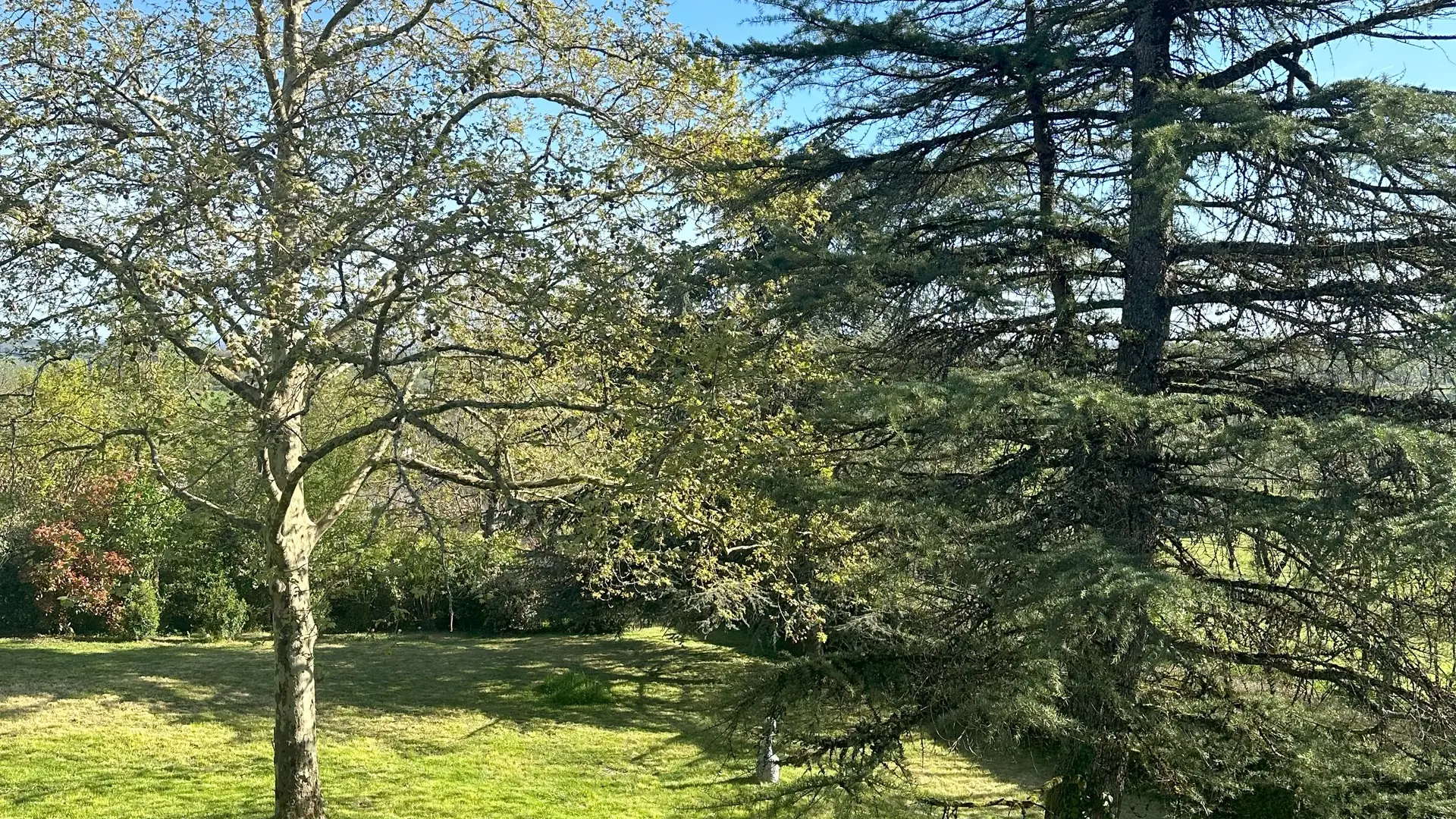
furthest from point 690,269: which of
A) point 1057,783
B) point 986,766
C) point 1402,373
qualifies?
point 986,766

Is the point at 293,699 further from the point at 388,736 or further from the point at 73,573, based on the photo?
the point at 73,573

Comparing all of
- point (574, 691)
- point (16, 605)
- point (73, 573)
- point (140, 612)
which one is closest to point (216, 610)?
point (140, 612)

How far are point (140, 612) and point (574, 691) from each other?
10356mm

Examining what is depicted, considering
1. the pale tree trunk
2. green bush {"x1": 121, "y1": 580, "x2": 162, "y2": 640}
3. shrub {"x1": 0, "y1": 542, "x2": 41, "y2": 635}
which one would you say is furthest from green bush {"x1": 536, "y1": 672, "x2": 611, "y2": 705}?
shrub {"x1": 0, "y1": 542, "x2": 41, "y2": 635}

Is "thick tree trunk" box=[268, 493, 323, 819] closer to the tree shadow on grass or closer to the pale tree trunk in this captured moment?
the pale tree trunk

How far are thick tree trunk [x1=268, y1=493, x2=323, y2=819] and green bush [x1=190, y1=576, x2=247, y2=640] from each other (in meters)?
14.4

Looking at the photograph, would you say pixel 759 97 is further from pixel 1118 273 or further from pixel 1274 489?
pixel 1274 489

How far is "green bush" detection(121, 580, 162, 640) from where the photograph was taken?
752 inches

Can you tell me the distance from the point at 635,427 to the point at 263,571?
3326 millimetres

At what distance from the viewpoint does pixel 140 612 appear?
19156mm

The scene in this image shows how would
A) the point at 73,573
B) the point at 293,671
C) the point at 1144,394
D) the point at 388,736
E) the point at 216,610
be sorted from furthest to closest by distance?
the point at 216,610 < the point at 73,573 < the point at 388,736 < the point at 293,671 < the point at 1144,394

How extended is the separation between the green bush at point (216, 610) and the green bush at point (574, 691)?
9.12 m

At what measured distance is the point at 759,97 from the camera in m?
7.05

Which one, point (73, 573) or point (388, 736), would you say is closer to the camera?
point (388, 736)
